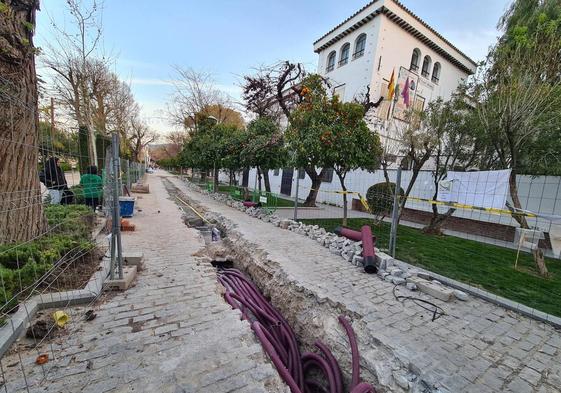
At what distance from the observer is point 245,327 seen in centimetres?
269

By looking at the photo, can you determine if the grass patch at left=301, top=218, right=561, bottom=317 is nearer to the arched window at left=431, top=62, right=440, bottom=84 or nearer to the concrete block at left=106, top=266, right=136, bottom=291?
the concrete block at left=106, top=266, right=136, bottom=291

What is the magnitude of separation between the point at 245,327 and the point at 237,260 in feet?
9.38

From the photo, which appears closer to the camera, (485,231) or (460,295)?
(460,295)

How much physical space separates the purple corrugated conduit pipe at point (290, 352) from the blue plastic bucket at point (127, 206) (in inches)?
215

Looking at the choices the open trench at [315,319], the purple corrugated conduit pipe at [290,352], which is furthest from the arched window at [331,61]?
the purple corrugated conduit pipe at [290,352]

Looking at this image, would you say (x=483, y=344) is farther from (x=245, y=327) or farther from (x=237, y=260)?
(x=237, y=260)

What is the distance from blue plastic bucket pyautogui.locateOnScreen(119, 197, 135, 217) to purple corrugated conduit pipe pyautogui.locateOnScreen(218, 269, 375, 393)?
546cm

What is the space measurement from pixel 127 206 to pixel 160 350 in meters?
6.64

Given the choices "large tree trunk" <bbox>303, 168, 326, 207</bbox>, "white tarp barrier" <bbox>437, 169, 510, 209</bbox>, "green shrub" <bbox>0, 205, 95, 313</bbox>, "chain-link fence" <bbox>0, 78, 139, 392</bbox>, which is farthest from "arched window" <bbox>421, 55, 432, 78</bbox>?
"green shrub" <bbox>0, 205, 95, 313</bbox>

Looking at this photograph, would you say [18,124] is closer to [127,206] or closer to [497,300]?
[127,206]

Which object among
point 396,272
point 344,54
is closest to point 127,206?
point 396,272

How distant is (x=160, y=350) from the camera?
2.24 m

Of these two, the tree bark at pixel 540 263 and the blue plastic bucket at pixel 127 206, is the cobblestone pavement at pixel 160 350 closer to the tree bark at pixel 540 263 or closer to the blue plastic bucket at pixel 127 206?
the blue plastic bucket at pixel 127 206

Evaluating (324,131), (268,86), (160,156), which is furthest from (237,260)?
(160,156)
